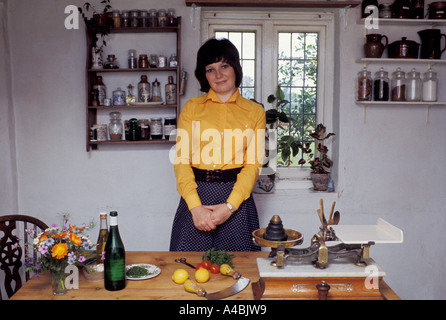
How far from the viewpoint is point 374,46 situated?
3.11 meters

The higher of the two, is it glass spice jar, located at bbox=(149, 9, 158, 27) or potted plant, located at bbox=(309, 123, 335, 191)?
glass spice jar, located at bbox=(149, 9, 158, 27)

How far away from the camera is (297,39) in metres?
3.47

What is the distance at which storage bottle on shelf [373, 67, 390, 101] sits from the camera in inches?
125

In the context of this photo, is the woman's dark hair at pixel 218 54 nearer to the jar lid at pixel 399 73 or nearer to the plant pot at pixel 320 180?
the plant pot at pixel 320 180

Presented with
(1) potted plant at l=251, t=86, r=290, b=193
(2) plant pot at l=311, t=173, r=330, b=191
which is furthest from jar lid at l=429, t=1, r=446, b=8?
(2) plant pot at l=311, t=173, r=330, b=191

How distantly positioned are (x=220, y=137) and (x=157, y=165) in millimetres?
1143

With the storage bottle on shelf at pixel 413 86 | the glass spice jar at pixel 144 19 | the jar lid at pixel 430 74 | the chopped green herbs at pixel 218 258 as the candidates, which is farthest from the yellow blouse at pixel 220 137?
the jar lid at pixel 430 74

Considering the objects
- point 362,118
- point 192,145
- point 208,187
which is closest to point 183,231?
point 208,187

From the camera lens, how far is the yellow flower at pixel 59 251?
4.54ft

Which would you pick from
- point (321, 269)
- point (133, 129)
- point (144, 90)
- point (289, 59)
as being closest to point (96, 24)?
point (144, 90)

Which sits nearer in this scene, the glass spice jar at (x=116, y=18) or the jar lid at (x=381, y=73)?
the glass spice jar at (x=116, y=18)

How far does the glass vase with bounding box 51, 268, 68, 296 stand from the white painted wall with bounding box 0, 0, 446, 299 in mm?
1878

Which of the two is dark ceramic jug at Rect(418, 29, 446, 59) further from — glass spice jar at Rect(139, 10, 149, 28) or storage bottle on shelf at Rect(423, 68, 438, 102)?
glass spice jar at Rect(139, 10, 149, 28)

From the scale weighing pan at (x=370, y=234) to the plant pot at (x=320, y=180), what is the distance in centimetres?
174
